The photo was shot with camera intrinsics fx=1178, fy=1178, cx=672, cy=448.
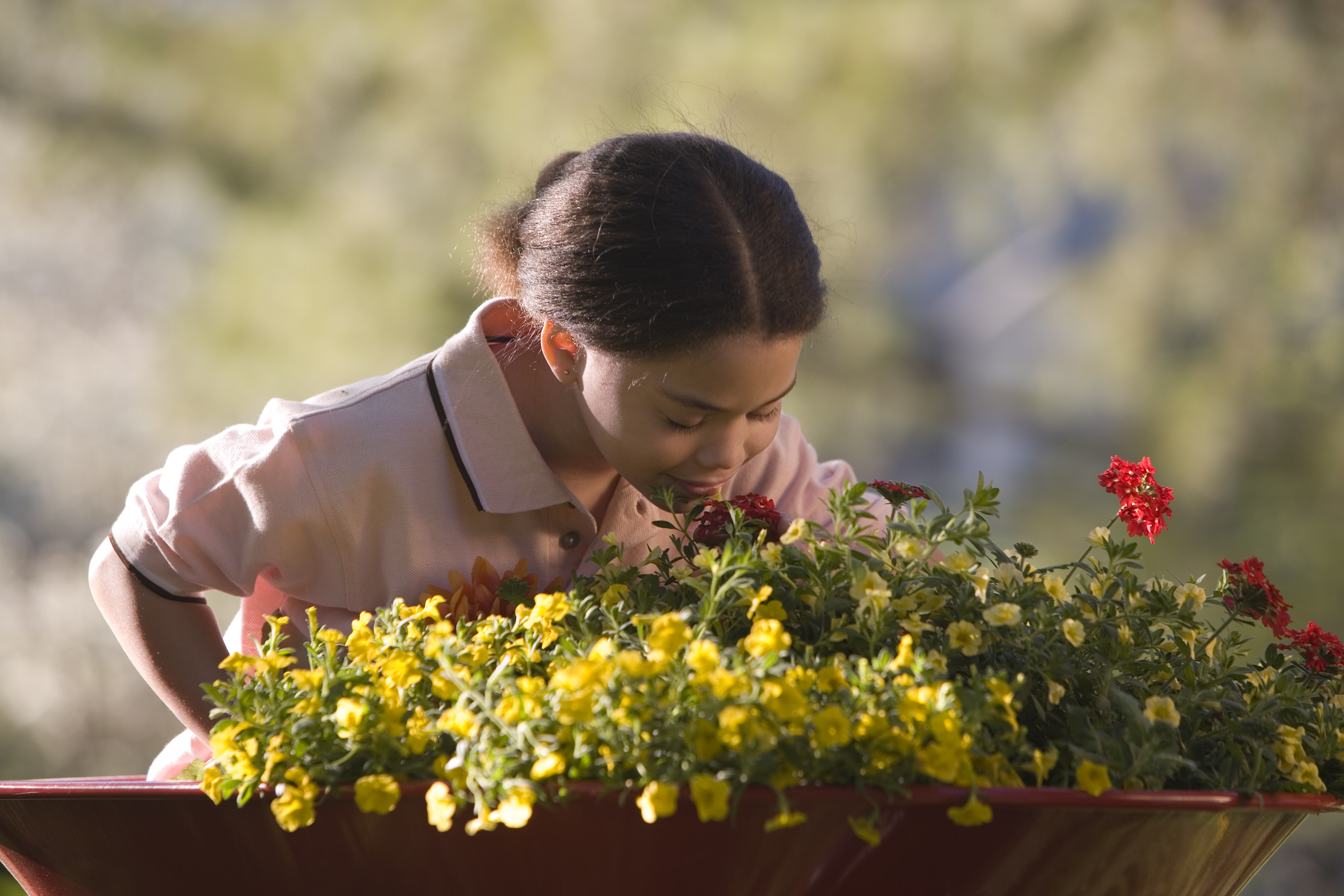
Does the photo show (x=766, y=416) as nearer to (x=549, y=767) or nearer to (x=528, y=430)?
(x=528, y=430)

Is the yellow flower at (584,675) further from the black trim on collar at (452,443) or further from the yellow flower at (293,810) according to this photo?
the black trim on collar at (452,443)

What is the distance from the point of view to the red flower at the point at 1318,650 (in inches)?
35.9

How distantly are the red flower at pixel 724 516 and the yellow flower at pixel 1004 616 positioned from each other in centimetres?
22

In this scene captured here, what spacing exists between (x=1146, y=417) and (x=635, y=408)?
396 cm

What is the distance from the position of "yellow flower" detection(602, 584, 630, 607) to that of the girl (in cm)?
17

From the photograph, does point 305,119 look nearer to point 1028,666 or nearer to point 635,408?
point 635,408

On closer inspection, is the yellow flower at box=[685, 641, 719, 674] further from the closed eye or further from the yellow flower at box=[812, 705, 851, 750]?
the closed eye

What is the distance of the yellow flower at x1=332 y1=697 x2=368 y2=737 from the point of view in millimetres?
648

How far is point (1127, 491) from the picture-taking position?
954mm

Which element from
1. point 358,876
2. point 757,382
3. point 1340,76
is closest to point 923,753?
point 358,876

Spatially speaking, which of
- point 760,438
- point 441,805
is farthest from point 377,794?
point 760,438

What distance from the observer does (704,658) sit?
1.96 feet

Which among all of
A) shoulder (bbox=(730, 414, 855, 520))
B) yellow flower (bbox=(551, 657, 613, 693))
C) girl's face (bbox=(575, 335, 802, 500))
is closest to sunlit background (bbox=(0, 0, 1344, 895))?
shoulder (bbox=(730, 414, 855, 520))

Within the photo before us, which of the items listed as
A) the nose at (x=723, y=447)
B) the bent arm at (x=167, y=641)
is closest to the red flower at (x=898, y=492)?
the nose at (x=723, y=447)
